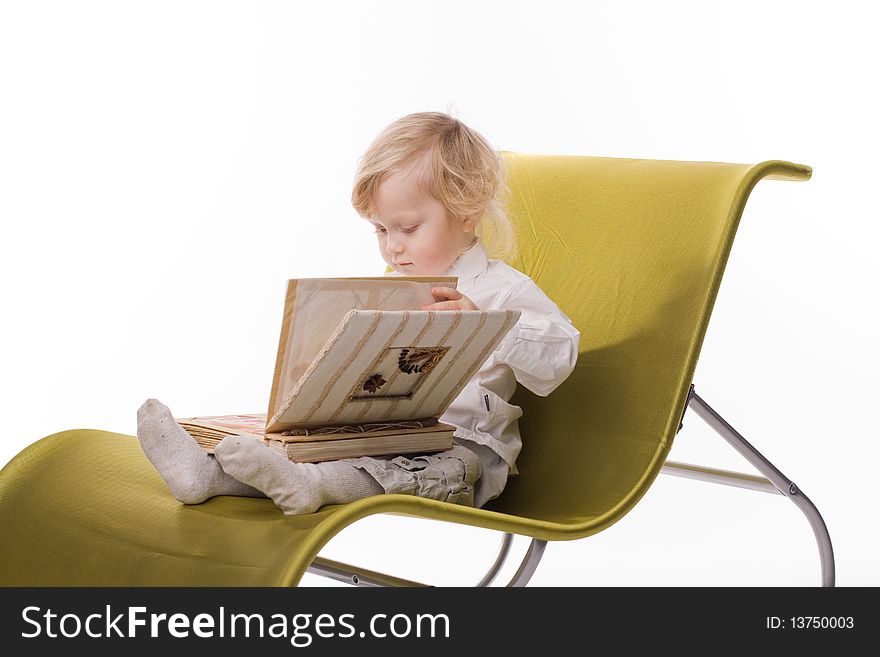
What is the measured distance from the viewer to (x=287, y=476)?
5.19 ft

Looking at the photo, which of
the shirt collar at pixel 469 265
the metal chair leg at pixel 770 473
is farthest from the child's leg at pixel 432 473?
the metal chair leg at pixel 770 473

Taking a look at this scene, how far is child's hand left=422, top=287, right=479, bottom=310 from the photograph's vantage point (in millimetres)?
1708

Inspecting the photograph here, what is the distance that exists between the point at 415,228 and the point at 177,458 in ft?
1.66

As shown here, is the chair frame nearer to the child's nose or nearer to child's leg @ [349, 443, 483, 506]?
child's leg @ [349, 443, 483, 506]

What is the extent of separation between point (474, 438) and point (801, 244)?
199cm

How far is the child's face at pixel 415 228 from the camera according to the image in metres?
1.90

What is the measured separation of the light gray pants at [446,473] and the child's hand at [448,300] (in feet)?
0.69

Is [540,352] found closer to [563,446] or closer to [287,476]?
[563,446]

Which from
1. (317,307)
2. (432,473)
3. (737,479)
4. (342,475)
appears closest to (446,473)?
(432,473)

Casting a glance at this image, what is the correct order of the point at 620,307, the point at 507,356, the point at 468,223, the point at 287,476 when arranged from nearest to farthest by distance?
the point at 287,476
the point at 507,356
the point at 468,223
the point at 620,307

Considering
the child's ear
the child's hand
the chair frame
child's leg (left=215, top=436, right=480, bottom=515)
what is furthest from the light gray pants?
the child's ear

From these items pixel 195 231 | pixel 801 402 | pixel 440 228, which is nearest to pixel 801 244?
pixel 801 402
